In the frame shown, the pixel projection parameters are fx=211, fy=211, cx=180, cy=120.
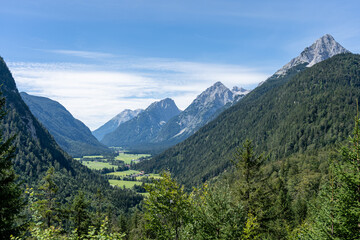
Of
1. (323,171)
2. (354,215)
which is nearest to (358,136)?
(354,215)

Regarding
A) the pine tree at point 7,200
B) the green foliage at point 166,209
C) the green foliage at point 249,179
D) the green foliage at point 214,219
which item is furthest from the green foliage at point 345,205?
the pine tree at point 7,200

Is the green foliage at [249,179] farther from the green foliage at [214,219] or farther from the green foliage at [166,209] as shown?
the green foliage at [166,209]

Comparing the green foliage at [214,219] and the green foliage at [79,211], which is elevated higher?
the green foliage at [214,219]

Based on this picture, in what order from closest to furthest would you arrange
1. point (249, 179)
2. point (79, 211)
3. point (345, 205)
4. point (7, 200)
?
point (345, 205)
point (7, 200)
point (249, 179)
point (79, 211)

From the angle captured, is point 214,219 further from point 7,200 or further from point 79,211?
point 79,211

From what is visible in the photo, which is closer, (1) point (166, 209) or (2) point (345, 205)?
(2) point (345, 205)

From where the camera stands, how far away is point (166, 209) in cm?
2031

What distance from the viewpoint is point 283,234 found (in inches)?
1587

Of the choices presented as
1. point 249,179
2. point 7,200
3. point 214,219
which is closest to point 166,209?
point 214,219

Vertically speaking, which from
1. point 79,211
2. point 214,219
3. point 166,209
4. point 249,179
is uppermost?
point 249,179

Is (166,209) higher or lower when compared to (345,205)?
lower

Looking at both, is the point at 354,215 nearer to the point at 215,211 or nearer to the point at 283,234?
the point at 215,211

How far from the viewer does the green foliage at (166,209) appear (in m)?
20.2

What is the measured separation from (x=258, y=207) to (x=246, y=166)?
546 centimetres
